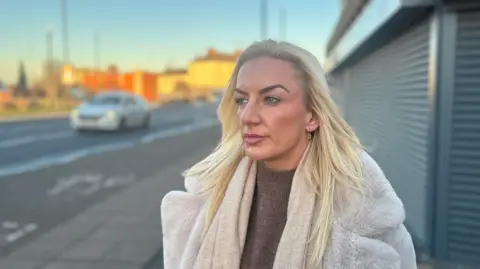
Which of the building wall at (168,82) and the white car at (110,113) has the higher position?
the building wall at (168,82)

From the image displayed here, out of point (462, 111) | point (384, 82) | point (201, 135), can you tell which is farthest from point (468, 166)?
point (201, 135)

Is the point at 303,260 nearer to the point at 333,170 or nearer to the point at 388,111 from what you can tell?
the point at 333,170

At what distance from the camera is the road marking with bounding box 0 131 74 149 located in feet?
56.0

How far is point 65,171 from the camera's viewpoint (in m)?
11.5

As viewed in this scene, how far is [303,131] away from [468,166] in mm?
4198

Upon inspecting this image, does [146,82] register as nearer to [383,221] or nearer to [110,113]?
[110,113]

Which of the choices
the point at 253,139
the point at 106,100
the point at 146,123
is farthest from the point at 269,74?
the point at 146,123

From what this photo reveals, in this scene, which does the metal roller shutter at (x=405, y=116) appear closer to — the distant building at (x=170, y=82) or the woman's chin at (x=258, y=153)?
the woman's chin at (x=258, y=153)

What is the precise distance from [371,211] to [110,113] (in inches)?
808

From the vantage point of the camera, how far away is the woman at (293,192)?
1.51m

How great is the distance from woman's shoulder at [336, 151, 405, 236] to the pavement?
3826 mm

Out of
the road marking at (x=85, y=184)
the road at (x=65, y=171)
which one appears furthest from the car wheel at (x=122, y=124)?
the road marking at (x=85, y=184)

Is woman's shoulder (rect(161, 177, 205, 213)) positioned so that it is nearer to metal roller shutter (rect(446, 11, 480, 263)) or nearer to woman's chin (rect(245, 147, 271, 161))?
woman's chin (rect(245, 147, 271, 161))

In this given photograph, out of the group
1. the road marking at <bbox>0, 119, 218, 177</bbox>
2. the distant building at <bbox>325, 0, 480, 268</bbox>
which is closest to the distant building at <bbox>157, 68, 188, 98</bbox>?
the road marking at <bbox>0, 119, 218, 177</bbox>
